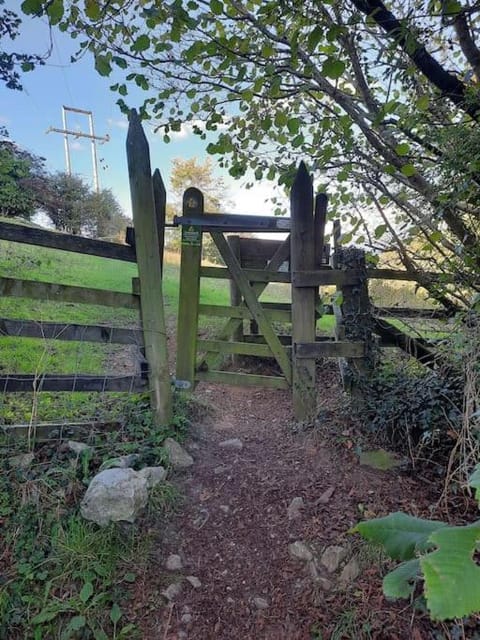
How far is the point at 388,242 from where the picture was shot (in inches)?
133

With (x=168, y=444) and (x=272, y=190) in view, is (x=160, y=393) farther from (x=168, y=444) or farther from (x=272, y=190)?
(x=272, y=190)

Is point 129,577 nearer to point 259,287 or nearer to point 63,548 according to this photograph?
point 63,548

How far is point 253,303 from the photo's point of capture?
373 centimetres

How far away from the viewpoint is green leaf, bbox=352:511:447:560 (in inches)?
30.2

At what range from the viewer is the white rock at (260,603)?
1.81m

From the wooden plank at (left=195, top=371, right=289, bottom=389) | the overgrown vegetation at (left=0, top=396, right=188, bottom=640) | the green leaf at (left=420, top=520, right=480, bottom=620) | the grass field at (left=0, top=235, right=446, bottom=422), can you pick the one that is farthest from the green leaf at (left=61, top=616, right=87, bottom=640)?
the wooden plank at (left=195, top=371, right=289, bottom=389)

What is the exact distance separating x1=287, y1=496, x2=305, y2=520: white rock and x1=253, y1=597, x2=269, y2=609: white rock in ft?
1.66

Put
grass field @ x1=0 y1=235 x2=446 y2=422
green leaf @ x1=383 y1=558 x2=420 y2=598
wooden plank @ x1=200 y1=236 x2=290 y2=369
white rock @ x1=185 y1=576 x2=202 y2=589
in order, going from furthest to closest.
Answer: wooden plank @ x1=200 y1=236 x2=290 y2=369 < grass field @ x1=0 y1=235 x2=446 y2=422 < white rock @ x1=185 y1=576 x2=202 y2=589 < green leaf @ x1=383 y1=558 x2=420 y2=598

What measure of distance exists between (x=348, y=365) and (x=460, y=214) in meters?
1.48

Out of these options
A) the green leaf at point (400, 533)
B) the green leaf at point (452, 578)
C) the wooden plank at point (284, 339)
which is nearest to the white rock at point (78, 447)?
the green leaf at point (400, 533)

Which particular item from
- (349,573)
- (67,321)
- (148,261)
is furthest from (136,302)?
(67,321)

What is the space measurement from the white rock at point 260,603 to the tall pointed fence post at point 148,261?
142 centimetres

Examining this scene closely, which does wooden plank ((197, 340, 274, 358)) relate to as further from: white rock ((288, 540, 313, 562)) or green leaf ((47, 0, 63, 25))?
green leaf ((47, 0, 63, 25))

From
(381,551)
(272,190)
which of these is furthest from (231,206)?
(381,551)
